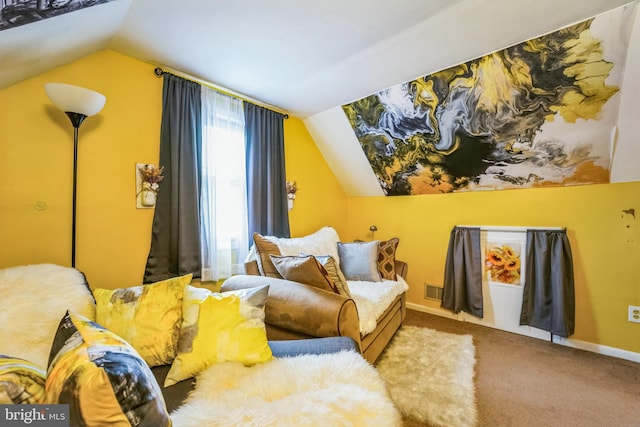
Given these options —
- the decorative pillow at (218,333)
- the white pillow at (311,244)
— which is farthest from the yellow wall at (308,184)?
the decorative pillow at (218,333)

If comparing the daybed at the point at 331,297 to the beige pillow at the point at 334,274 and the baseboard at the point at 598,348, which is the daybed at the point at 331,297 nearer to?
the beige pillow at the point at 334,274

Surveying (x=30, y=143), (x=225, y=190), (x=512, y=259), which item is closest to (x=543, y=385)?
(x=512, y=259)

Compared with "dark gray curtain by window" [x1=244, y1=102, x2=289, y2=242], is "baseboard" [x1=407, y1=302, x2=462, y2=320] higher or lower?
lower

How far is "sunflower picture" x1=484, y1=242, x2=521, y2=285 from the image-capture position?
2613mm

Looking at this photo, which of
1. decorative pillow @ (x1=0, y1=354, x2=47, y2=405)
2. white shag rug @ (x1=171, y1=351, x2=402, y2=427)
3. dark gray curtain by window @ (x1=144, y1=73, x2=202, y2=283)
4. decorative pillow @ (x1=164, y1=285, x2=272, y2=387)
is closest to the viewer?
decorative pillow @ (x1=0, y1=354, x2=47, y2=405)

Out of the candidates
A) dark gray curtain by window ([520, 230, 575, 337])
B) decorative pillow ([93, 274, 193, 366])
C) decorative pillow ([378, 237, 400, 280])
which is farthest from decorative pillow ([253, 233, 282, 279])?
dark gray curtain by window ([520, 230, 575, 337])

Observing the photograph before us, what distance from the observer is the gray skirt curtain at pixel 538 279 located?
7.62 feet

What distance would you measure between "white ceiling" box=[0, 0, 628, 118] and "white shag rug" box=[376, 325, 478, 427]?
2285 mm

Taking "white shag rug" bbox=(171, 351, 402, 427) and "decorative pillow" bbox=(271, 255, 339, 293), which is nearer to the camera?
"white shag rug" bbox=(171, 351, 402, 427)

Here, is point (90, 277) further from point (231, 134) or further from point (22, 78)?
point (231, 134)

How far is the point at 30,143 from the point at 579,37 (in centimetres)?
333

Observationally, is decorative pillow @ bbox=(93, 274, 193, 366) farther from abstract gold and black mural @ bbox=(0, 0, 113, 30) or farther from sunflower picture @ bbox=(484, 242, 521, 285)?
sunflower picture @ bbox=(484, 242, 521, 285)

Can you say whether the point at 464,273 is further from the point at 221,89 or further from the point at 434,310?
the point at 221,89

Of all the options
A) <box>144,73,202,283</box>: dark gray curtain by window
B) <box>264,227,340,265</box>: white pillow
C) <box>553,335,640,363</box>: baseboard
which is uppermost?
<box>144,73,202,283</box>: dark gray curtain by window
